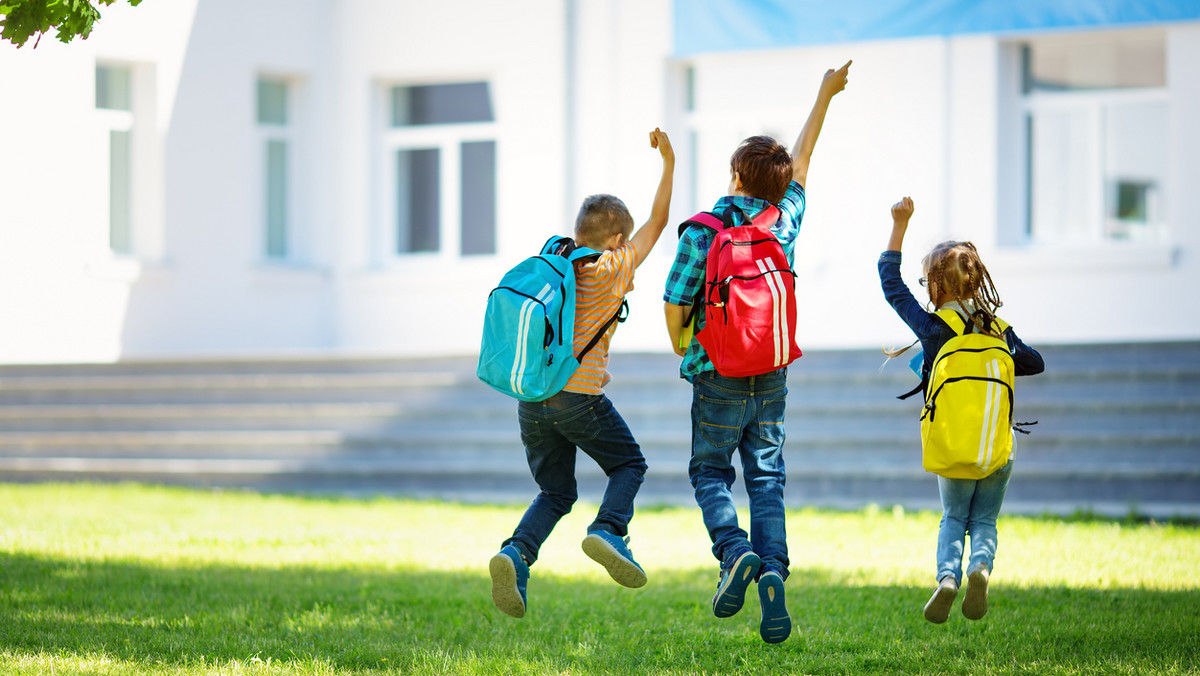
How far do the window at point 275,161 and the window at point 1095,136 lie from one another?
757cm

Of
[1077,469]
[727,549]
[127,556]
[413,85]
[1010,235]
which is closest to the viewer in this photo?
[727,549]

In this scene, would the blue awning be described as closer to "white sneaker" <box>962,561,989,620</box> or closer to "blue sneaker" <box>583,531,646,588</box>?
"white sneaker" <box>962,561,989,620</box>

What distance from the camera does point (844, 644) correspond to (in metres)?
5.14

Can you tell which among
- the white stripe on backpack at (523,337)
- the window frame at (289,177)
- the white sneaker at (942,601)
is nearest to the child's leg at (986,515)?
the white sneaker at (942,601)

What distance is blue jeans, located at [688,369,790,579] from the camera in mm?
4844

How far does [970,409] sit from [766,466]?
75 centimetres

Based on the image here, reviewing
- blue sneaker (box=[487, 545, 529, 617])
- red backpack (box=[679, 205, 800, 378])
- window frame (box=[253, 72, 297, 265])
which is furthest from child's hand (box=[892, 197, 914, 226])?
window frame (box=[253, 72, 297, 265])

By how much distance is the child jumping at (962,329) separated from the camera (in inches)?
197

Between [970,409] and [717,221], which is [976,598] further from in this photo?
[717,221]

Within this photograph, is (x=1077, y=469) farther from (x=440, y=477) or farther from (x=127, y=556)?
(x=127, y=556)

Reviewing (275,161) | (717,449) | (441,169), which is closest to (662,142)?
(717,449)

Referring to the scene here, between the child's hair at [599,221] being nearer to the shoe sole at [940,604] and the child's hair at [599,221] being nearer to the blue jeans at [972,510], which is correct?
the blue jeans at [972,510]

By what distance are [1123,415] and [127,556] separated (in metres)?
6.98

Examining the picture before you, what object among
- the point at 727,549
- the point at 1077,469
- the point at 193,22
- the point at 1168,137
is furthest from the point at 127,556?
the point at 1168,137
